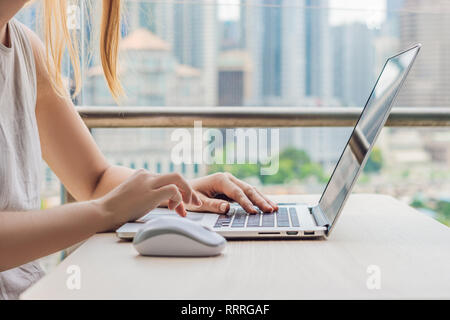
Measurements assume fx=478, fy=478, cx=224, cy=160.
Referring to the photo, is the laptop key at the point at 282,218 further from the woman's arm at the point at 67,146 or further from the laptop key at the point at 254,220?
the woman's arm at the point at 67,146

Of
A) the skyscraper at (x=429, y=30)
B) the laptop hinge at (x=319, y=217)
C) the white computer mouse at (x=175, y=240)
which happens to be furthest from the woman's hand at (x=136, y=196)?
the skyscraper at (x=429, y=30)

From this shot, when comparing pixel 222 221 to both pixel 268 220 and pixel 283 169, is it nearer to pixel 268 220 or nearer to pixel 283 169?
pixel 268 220

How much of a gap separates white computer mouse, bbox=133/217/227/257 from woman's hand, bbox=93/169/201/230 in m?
0.11

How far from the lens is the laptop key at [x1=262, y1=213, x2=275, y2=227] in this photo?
2.48ft

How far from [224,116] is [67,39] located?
20.0 inches

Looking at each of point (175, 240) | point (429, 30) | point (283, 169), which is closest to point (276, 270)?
point (175, 240)

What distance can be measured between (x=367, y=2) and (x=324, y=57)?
156 inches

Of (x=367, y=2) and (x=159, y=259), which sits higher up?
(x=367, y=2)

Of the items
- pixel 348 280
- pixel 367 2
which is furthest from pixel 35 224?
pixel 367 2

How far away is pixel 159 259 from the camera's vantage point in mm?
612

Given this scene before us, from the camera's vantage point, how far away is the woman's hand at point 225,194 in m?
0.87

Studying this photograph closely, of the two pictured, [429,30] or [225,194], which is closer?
[225,194]

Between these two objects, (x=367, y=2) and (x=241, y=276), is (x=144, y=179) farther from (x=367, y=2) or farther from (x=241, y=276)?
(x=367, y=2)

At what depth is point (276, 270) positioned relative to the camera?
565mm
